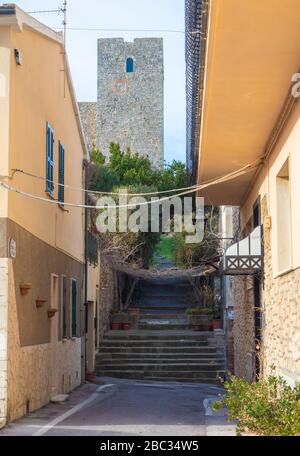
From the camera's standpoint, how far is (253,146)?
44.4 ft

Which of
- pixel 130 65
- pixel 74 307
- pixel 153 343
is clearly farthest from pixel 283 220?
pixel 130 65

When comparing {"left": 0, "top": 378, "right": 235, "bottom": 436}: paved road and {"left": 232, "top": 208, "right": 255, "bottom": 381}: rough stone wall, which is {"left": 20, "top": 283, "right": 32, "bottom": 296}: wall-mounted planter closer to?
{"left": 0, "top": 378, "right": 235, "bottom": 436}: paved road

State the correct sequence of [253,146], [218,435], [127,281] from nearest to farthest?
[218,435] < [253,146] < [127,281]

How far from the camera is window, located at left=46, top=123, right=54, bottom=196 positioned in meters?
15.5

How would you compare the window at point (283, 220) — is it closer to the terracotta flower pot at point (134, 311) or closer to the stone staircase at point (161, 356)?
the stone staircase at point (161, 356)

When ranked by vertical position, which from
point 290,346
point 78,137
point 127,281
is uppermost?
point 78,137

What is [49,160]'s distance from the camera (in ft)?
51.4

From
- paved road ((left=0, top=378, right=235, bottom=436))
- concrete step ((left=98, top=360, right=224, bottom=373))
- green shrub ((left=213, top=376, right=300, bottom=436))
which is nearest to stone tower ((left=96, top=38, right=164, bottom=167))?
concrete step ((left=98, top=360, right=224, bottom=373))


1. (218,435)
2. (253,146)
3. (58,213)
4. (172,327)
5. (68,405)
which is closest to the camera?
(218,435)

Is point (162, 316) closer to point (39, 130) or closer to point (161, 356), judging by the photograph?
point (161, 356)

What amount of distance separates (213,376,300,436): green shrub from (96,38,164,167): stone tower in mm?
49756

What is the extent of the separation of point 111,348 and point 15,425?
1404 cm
